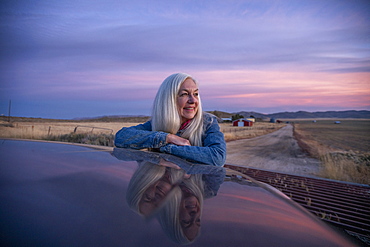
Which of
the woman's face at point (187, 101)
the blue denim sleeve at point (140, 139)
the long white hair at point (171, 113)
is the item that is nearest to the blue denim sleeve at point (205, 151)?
the blue denim sleeve at point (140, 139)

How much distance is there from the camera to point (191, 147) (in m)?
2.04

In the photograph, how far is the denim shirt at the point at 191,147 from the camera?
2021mm

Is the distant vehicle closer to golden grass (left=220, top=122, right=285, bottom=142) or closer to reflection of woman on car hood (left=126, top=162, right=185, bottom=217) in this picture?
reflection of woman on car hood (left=126, top=162, right=185, bottom=217)

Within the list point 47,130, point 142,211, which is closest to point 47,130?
point 47,130

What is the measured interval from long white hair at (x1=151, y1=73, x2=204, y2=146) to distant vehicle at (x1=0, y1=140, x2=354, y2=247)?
153 centimetres

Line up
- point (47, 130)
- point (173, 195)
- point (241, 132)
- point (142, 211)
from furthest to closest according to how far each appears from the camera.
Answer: point (241, 132)
point (47, 130)
point (173, 195)
point (142, 211)

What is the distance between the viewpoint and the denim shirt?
2021 millimetres

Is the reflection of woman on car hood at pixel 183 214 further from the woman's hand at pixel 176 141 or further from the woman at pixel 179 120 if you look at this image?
the woman at pixel 179 120

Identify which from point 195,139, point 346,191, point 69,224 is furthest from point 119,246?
point 346,191

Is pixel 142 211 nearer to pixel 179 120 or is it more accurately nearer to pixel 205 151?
pixel 205 151

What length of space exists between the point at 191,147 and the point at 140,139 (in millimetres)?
557

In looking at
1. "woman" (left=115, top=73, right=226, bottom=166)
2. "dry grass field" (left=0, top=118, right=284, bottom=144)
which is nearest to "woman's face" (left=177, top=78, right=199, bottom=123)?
"woman" (left=115, top=73, right=226, bottom=166)

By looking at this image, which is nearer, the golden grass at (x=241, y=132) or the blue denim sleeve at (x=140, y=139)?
the blue denim sleeve at (x=140, y=139)

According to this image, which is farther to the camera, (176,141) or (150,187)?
(176,141)
